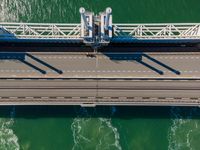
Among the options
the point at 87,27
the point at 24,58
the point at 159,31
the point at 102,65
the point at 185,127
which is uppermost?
the point at 87,27

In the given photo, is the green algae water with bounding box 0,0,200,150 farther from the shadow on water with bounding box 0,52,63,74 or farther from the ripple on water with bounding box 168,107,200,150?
the shadow on water with bounding box 0,52,63,74

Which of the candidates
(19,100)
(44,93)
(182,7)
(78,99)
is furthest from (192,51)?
(19,100)

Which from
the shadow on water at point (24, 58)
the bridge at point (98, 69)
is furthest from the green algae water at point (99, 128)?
the shadow on water at point (24, 58)

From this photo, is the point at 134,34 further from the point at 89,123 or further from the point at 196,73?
the point at 89,123

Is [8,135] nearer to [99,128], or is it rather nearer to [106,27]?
[99,128]

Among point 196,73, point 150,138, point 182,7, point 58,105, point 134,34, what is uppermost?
point 182,7

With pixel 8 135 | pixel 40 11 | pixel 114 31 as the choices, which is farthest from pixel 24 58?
pixel 114 31
